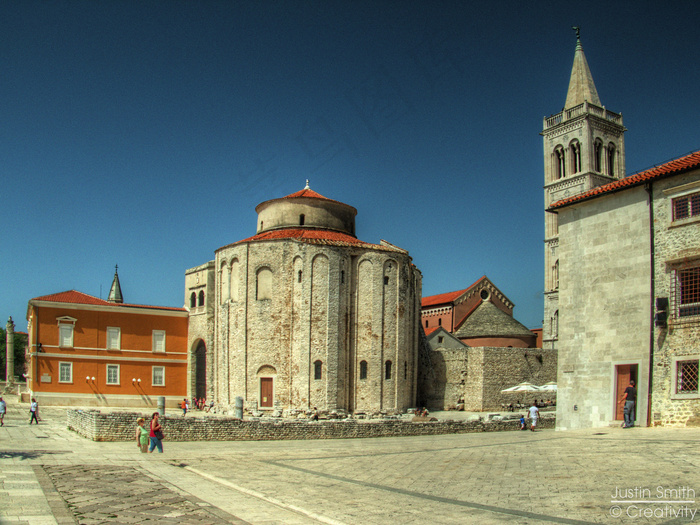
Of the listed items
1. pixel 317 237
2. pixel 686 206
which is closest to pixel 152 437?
pixel 686 206

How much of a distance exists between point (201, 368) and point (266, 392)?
32.6 feet

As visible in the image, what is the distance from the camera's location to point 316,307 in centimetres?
3912

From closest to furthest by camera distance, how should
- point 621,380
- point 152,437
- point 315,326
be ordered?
point 152,437
point 621,380
point 315,326

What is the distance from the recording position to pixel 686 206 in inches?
790

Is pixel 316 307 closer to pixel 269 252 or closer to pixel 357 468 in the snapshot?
pixel 269 252

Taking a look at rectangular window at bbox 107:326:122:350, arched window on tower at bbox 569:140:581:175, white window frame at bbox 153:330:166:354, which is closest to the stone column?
rectangular window at bbox 107:326:122:350

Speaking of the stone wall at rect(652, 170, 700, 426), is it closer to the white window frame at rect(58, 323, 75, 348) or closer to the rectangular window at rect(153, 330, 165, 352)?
the rectangular window at rect(153, 330, 165, 352)

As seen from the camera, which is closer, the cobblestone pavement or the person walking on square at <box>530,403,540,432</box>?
the cobblestone pavement

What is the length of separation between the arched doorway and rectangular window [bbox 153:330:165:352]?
2.46m

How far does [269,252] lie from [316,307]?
15.7 ft

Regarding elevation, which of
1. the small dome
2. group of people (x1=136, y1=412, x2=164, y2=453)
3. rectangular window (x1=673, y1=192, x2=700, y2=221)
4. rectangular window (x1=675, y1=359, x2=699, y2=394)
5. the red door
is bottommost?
the red door

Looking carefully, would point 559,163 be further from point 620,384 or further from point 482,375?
point 620,384

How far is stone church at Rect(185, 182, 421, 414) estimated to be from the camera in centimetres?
3884

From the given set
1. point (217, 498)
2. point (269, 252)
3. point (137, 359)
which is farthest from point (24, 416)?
point (217, 498)
